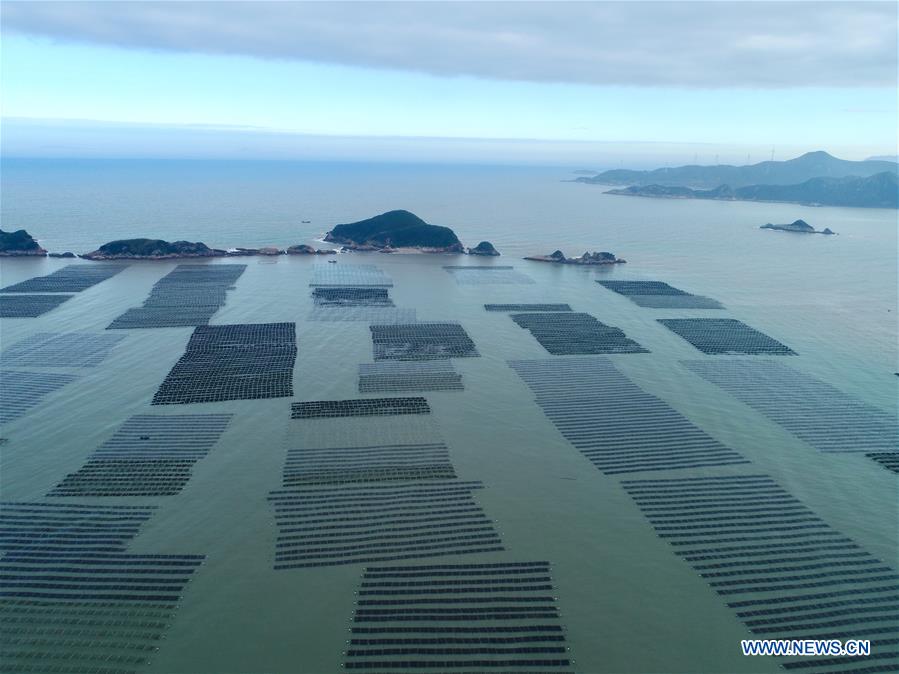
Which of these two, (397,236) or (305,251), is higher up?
(397,236)

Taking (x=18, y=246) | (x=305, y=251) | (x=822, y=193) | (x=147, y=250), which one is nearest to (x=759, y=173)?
(x=822, y=193)

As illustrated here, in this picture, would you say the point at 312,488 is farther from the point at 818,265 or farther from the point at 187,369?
the point at 818,265

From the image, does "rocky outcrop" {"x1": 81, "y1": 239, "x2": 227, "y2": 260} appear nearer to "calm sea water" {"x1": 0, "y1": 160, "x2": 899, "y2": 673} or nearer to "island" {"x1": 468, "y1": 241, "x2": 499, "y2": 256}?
"calm sea water" {"x1": 0, "y1": 160, "x2": 899, "y2": 673}

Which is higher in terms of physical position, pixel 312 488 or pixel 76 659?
pixel 312 488

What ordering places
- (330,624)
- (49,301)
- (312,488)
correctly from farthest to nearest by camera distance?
(49,301) → (312,488) → (330,624)

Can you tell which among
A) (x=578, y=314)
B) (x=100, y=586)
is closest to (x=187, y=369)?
(x=100, y=586)

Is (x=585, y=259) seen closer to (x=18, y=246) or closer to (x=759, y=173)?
(x=18, y=246)

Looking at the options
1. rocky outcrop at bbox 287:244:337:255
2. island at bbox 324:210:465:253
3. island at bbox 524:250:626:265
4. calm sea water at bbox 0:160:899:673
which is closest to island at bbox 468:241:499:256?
island at bbox 324:210:465:253
